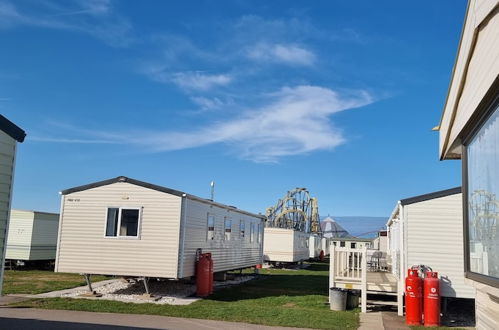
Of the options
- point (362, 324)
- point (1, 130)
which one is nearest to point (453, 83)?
point (1, 130)

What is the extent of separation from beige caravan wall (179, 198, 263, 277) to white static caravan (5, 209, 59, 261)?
9524 millimetres

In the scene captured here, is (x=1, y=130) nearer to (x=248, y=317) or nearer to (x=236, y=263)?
(x=248, y=317)

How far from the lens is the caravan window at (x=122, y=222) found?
14.1 metres

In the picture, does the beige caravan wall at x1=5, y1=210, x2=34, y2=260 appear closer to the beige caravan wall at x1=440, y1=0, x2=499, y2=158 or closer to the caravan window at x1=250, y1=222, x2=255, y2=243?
the caravan window at x1=250, y1=222, x2=255, y2=243

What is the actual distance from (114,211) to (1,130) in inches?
276

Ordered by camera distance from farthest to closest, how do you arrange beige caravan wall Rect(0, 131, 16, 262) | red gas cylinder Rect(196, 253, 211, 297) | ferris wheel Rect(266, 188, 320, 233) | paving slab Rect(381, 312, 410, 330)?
ferris wheel Rect(266, 188, 320, 233) < red gas cylinder Rect(196, 253, 211, 297) < paving slab Rect(381, 312, 410, 330) < beige caravan wall Rect(0, 131, 16, 262)

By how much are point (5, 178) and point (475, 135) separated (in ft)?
22.1

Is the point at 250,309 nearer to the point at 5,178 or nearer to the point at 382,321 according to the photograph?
the point at 382,321

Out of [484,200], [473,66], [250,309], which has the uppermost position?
[473,66]

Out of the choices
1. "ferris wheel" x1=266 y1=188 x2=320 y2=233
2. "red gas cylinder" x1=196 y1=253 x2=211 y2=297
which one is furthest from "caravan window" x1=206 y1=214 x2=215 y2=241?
Answer: "ferris wheel" x1=266 y1=188 x2=320 y2=233

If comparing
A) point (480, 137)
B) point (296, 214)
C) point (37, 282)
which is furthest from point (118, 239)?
point (296, 214)

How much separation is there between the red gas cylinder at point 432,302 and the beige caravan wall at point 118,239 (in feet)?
21.4

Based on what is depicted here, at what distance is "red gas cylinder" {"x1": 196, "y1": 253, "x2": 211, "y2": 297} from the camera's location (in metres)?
14.8

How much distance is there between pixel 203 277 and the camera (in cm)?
1488
